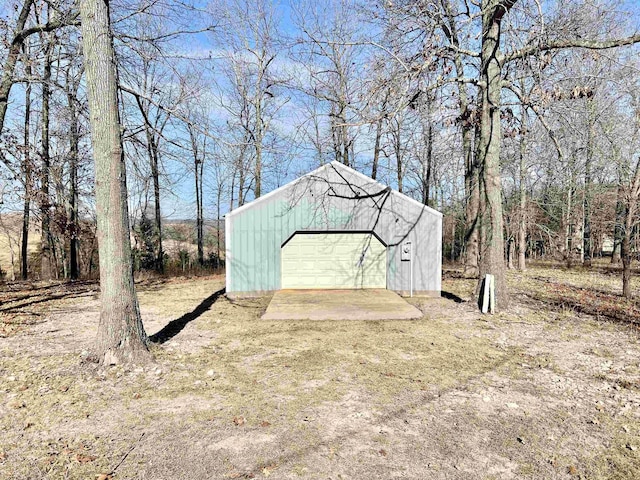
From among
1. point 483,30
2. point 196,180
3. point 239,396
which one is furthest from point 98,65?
point 196,180

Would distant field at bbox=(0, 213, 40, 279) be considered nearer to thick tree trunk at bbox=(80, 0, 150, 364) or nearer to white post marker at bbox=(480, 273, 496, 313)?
thick tree trunk at bbox=(80, 0, 150, 364)

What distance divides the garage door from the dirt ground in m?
3.63

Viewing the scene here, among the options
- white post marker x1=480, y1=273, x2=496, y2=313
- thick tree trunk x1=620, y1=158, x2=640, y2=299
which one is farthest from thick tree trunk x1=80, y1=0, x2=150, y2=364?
thick tree trunk x1=620, y1=158, x2=640, y2=299

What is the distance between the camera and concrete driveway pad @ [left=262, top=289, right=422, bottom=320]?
26.7 ft

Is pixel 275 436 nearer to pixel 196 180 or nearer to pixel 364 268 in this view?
pixel 364 268

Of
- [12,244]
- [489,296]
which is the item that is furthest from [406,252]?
[12,244]

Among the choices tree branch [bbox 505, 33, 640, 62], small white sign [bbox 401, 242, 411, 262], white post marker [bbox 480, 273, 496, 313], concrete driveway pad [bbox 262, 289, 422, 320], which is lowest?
concrete driveway pad [bbox 262, 289, 422, 320]

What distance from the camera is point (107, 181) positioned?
5035mm

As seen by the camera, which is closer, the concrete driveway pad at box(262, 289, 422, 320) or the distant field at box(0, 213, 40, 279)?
the concrete driveway pad at box(262, 289, 422, 320)

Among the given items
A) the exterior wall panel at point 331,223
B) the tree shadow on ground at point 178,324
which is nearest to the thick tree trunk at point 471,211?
the exterior wall panel at point 331,223

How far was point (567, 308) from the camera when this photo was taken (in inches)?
354

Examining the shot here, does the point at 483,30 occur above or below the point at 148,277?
above

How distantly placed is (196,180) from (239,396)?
22582 mm

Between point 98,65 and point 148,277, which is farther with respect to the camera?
point 148,277
